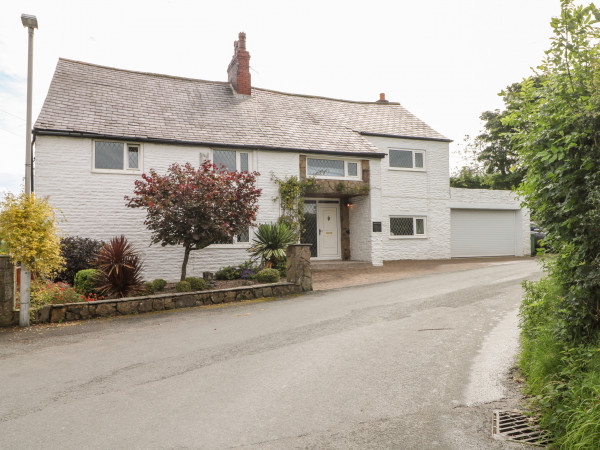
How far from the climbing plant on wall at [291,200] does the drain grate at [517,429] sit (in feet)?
40.0

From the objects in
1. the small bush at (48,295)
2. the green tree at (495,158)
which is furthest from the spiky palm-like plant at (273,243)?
the green tree at (495,158)

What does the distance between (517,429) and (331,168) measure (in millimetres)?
14104

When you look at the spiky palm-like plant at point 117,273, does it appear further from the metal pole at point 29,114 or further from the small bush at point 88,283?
the metal pole at point 29,114

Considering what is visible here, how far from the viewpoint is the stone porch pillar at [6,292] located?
7.97m

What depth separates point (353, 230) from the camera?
725 inches

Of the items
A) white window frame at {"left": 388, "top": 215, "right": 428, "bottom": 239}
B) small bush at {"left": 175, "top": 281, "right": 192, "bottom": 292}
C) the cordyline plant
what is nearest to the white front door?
white window frame at {"left": 388, "top": 215, "right": 428, "bottom": 239}

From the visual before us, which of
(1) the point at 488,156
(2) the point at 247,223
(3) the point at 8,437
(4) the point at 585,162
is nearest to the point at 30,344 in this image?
(3) the point at 8,437

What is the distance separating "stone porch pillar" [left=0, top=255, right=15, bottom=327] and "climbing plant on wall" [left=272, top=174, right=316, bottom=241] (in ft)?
30.1

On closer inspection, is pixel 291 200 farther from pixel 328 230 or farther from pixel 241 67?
pixel 241 67

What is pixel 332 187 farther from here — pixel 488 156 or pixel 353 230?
pixel 488 156

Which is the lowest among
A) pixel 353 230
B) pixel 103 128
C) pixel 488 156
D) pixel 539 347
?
pixel 539 347

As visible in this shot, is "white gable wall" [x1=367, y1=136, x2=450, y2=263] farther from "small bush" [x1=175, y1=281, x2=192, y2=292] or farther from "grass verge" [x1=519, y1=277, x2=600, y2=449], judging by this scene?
"grass verge" [x1=519, y1=277, x2=600, y2=449]

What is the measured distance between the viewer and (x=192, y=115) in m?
16.4

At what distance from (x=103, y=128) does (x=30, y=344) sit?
8943mm
